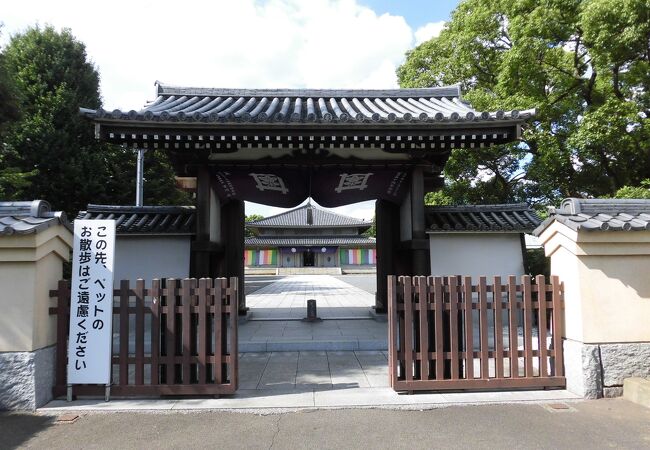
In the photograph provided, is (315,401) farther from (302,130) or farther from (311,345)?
(302,130)

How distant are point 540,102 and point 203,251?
41.2 ft

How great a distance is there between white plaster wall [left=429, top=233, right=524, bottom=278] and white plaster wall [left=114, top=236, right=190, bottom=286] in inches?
199

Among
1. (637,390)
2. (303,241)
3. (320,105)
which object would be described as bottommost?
(637,390)

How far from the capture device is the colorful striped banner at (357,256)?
4678 centimetres

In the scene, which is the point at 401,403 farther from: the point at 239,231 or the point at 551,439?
the point at 239,231

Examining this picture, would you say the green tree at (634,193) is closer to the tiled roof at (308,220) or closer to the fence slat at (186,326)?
the fence slat at (186,326)

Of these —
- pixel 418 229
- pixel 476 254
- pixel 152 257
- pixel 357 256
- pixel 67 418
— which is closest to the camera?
pixel 67 418

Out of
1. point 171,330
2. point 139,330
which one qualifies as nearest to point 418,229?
point 171,330

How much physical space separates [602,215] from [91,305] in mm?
6144

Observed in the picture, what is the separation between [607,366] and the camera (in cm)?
462

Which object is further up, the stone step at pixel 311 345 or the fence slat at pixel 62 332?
the fence slat at pixel 62 332

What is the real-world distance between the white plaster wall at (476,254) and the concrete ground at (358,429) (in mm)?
4088

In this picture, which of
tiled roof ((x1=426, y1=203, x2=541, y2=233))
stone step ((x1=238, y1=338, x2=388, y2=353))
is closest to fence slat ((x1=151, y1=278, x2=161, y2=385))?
stone step ((x1=238, y1=338, x2=388, y2=353))

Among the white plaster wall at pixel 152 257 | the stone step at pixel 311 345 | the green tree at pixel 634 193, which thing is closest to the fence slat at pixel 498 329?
the stone step at pixel 311 345
